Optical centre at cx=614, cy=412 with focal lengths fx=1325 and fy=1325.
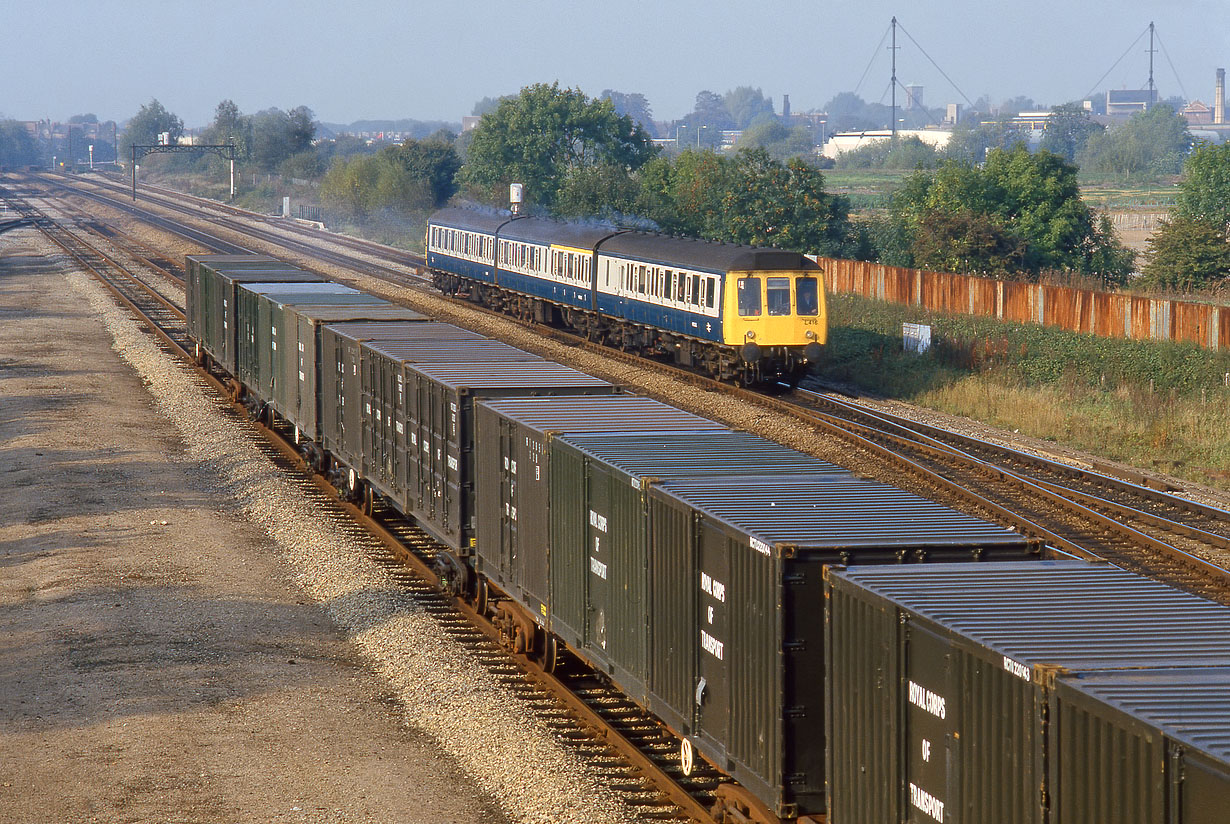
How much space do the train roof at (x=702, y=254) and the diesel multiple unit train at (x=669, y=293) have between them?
0.12ft

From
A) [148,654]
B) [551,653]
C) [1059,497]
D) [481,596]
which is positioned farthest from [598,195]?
[551,653]

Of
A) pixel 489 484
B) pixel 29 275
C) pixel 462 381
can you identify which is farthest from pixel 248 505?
pixel 29 275

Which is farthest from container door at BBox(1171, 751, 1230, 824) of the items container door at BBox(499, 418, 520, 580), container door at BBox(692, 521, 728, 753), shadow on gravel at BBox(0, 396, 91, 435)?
shadow on gravel at BBox(0, 396, 91, 435)

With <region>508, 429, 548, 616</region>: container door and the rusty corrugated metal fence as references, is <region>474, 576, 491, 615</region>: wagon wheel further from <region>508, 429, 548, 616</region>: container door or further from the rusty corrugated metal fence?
the rusty corrugated metal fence

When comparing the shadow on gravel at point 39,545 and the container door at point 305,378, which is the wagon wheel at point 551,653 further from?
the container door at point 305,378

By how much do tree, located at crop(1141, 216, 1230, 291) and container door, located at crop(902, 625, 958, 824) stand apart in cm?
4860

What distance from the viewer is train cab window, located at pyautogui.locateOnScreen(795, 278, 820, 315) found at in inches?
1313

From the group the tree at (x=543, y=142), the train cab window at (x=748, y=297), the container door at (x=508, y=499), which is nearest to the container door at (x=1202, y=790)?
the container door at (x=508, y=499)

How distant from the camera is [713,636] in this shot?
31.2 feet

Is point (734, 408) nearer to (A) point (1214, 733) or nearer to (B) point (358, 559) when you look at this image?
(B) point (358, 559)

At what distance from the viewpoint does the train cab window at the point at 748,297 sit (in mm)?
32688

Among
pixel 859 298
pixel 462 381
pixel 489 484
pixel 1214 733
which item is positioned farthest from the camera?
pixel 859 298

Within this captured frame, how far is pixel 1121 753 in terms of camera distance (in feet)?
18.2

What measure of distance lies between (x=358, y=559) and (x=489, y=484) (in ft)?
18.0
